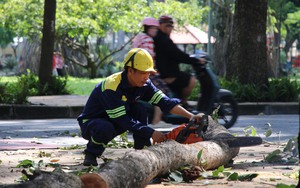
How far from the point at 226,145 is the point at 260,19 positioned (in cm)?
1126

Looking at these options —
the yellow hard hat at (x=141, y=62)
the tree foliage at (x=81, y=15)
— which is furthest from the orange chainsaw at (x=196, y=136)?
the tree foliage at (x=81, y=15)

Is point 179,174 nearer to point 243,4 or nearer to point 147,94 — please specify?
point 147,94

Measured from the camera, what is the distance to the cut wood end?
17.0ft

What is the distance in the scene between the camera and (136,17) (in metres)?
35.1

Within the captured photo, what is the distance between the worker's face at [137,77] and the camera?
7.32m

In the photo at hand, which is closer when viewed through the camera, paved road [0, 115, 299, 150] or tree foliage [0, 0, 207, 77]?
paved road [0, 115, 299, 150]

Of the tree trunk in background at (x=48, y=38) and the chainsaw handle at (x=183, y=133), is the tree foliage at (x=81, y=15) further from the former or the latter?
the chainsaw handle at (x=183, y=133)

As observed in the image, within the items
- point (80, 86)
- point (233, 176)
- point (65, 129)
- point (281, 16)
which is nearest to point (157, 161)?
point (233, 176)

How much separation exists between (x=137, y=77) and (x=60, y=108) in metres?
9.22

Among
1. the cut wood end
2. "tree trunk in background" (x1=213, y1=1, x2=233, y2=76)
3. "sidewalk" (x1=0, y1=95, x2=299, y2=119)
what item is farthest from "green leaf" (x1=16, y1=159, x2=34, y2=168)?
"tree trunk in background" (x1=213, y1=1, x2=233, y2=76)

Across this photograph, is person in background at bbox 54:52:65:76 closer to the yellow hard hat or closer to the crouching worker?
the crouching worker

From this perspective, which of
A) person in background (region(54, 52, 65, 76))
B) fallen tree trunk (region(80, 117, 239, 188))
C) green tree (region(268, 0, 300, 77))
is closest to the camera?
fallen tree trunk (region(80, 117, 239, 188))

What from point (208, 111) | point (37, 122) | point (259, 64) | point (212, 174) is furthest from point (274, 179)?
point (259, 64)

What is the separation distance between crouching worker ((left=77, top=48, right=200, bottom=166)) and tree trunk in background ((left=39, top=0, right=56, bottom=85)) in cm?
1185
